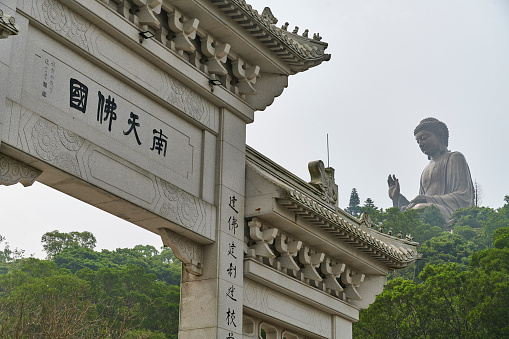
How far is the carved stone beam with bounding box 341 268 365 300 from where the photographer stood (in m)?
11.3

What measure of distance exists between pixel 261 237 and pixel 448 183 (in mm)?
63117

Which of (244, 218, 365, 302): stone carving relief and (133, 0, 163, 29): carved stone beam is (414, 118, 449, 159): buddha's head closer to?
(244, 218, 365, 302): stone carving relief

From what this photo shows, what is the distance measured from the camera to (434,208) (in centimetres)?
6675

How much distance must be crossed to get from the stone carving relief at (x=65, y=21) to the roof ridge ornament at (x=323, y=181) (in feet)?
16.7

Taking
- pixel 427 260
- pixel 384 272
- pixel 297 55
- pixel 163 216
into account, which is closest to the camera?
pixel 163 216

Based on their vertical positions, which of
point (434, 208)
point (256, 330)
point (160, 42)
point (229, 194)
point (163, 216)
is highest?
point (434, 208)

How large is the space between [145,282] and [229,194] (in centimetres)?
2636

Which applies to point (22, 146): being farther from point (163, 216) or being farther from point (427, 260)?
point (427, 260)

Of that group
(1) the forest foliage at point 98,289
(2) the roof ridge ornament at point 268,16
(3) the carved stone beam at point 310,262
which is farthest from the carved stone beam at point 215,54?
(1) the forest foliage at point 98,289

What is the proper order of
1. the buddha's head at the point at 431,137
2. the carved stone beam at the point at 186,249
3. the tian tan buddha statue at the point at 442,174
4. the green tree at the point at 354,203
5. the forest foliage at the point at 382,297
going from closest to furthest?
the carved stone beam at the point at 186,249, the forest foliage at the point at 382,297, the buddha's head at the point at 431,137, the tian tan buddha statue at the point at 442,174, the green tree at the point at 354,203

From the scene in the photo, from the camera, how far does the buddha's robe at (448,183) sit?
224 ft

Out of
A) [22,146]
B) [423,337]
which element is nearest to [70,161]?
[22,146]

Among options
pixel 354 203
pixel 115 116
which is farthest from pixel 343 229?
pixel 354 203

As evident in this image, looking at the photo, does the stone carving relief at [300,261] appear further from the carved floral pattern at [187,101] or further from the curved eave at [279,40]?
the curved eave at [279,40]
